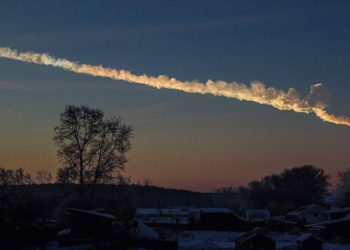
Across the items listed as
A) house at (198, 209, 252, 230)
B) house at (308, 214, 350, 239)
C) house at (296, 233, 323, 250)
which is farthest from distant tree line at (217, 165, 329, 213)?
house at (296, 233, 323, 250)

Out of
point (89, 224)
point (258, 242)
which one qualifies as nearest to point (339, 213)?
point (258, 242)

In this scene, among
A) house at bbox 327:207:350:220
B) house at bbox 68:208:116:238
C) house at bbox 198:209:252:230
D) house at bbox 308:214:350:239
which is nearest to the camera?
house at bbox 68:208:116:238

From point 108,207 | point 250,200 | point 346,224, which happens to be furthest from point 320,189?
point 108,207

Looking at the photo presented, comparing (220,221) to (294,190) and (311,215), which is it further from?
(294,190)

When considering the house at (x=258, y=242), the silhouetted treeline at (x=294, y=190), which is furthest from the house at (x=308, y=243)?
the silhouetted treeline at (x=294, y=190)

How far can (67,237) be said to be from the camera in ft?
140

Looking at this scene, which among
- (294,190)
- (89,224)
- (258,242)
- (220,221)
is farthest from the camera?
(294,190)

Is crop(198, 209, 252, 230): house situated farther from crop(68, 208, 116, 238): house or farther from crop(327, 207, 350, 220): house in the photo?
crop(68, 208, 116, 238): house

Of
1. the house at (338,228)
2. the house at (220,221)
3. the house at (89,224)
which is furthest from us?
the house at (220,221)

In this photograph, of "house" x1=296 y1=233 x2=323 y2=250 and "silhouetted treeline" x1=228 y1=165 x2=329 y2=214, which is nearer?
"house" x1=296 y1=233 x2=323 y2=250

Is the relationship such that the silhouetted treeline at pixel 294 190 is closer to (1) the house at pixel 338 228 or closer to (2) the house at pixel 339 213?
(2) the house at pixel 339 213

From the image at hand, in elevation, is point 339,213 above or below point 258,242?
above

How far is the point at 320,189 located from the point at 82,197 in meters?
93.9

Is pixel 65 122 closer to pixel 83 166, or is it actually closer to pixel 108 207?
pixel 83 166
